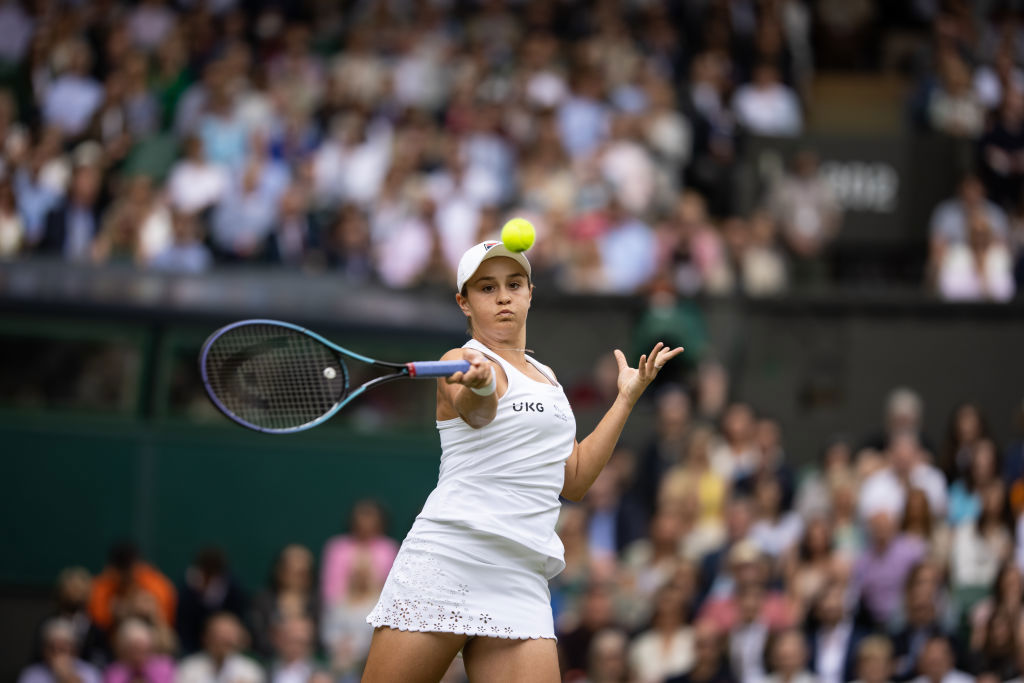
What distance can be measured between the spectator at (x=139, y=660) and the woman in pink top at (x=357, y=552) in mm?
1134

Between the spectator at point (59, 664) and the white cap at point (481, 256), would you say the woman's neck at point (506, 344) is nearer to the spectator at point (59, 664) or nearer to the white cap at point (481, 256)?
the white cap at point (481, 256)

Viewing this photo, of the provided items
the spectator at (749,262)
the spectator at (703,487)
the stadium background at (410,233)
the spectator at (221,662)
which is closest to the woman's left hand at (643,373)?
the spectator at (221,662)

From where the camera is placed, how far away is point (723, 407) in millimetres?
11180

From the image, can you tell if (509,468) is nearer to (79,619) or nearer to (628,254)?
(79,619)

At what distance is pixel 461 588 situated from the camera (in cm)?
453

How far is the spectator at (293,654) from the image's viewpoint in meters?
8.87

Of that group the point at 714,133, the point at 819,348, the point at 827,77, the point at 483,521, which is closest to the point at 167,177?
the point at 714,133

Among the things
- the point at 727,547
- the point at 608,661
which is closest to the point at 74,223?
the point at 727,547

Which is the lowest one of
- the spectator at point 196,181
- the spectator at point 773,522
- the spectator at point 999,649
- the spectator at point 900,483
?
the spectator at point 999,649

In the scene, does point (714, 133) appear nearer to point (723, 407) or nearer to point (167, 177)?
point (723, 407)

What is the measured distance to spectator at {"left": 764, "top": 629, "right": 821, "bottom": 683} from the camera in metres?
8.46

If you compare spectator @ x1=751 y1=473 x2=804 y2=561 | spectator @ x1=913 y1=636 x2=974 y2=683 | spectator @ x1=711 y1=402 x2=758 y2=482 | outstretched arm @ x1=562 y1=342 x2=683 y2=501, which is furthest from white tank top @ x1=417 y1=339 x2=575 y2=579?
spectator @ x1=711 y1=402 x2=758 y2=482

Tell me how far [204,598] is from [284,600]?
1.85 ft

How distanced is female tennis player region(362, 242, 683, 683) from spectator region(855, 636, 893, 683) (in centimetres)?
419
